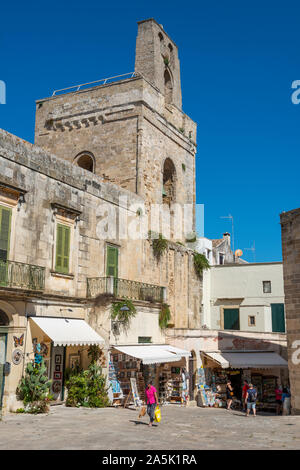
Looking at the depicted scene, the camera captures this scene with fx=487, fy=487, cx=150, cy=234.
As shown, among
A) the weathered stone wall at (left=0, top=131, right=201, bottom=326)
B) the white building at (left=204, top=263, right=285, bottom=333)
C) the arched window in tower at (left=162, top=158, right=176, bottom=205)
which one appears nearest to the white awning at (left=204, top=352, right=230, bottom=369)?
the weathered stone wall at (left=0, top=131, right=201, bottom=326)

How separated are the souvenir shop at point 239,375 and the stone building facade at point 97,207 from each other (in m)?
2.61

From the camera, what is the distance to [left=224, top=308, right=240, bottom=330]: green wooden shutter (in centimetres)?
3169

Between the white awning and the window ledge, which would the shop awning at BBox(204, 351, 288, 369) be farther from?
the window ledge

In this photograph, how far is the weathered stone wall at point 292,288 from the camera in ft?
54.2

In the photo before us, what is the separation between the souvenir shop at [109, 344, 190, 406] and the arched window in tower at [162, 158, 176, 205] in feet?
29.3

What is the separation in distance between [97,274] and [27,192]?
455 cm

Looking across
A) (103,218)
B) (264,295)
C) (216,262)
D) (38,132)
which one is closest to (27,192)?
(103,218)

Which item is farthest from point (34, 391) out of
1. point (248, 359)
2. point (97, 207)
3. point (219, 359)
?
point (248, 359)

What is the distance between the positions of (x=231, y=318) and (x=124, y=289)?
48.8 feet

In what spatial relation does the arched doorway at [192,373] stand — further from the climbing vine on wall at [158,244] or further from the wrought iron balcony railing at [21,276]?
the wrought iron balcony railing at [21,276]

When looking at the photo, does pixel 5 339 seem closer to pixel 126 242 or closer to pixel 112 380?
pixel 112 380

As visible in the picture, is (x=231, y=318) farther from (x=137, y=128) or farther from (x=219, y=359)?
(x=137, y=128)

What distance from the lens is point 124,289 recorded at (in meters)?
19.1

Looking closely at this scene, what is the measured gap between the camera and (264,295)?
31312 millimetres
